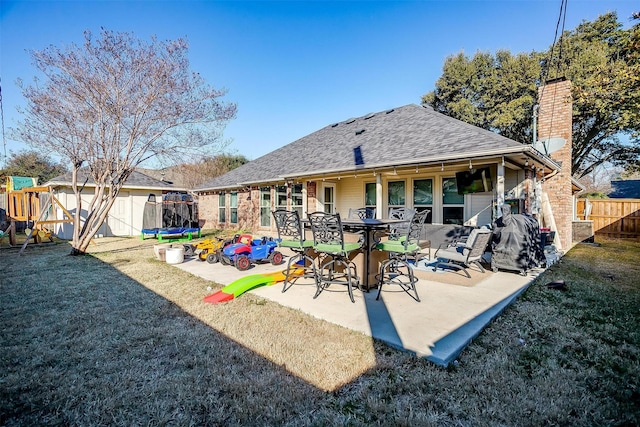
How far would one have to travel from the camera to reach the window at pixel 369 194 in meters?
11.4

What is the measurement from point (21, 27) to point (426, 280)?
37.8ft

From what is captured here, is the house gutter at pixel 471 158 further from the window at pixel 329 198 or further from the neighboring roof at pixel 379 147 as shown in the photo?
the window at pixel 329 198

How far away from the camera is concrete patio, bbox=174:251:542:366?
9.36 ft

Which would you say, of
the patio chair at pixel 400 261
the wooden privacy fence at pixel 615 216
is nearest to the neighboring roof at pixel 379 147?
the patio chair at pixel 400 261

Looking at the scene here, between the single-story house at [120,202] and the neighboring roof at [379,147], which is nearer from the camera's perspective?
the neighboring roof at [379,147]

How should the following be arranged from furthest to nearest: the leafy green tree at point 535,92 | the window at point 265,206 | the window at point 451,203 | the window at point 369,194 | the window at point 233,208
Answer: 1. the leafy green tree at point 535,92
2. the window at point 233,208
3. the window at point 265,206
4. the window at point 369,194
5. the window at point 451,203

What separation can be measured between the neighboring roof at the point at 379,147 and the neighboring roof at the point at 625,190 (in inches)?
643

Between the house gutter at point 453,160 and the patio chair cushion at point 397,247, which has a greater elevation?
the house gutter at point 453,160

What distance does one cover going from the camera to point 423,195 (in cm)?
1020

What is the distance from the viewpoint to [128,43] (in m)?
8.32

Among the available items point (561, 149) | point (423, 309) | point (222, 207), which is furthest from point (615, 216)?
point (222, 207)

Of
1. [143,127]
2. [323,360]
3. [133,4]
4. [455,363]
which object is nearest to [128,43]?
[133,4]

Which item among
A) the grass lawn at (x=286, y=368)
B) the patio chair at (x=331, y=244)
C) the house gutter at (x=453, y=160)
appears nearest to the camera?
the grass lawn at (x=286, y=368)

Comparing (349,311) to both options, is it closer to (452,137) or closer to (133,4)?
Result: (452,137)
